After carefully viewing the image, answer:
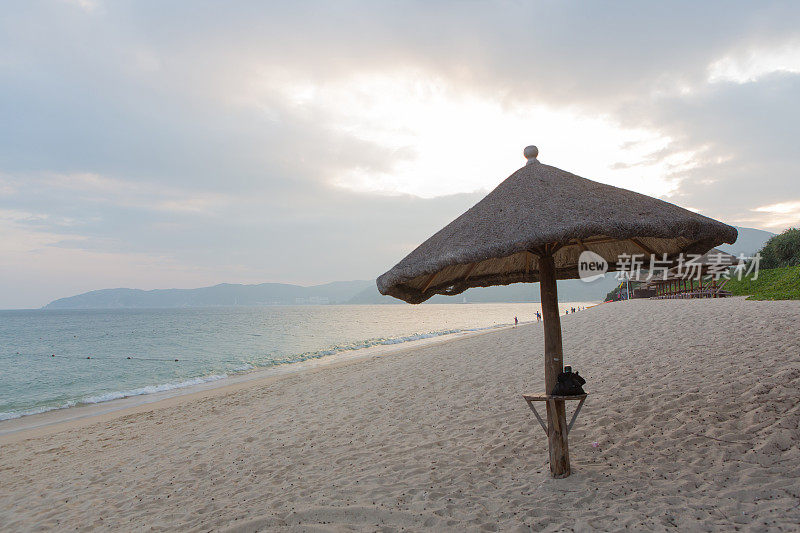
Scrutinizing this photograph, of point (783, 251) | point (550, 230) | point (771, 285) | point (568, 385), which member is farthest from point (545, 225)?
point (783, 251)

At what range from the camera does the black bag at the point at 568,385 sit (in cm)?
369

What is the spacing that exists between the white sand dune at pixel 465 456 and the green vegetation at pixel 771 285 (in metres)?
7.36

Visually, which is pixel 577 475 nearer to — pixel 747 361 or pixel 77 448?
pixel 747 361

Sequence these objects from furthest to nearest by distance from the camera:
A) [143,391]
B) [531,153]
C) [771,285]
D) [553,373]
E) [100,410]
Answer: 1. [771,285]
2. [143,391]
3. [100,410]
4. [531,153]
5. [553,373]

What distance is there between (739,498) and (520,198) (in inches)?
115

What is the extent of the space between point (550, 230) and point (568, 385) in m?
1.45

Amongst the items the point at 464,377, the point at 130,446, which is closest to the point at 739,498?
the point at 464,377

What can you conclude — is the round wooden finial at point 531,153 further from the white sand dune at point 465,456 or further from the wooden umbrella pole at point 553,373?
the white sand dune at point 465,456

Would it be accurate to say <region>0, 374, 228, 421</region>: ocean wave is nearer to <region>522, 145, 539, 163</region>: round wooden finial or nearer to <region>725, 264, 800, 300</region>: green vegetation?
<region>522, 145, 539, 163</region>: round wooden finial

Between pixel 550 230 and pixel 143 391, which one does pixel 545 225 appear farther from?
pixel 143 391

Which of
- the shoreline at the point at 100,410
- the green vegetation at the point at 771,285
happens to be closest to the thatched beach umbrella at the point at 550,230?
the shoreline at the point at 100,410

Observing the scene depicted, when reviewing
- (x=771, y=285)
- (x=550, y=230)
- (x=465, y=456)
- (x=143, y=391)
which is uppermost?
(x=550, y=230)

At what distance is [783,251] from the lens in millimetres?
25547

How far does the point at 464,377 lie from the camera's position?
908 centimetres
